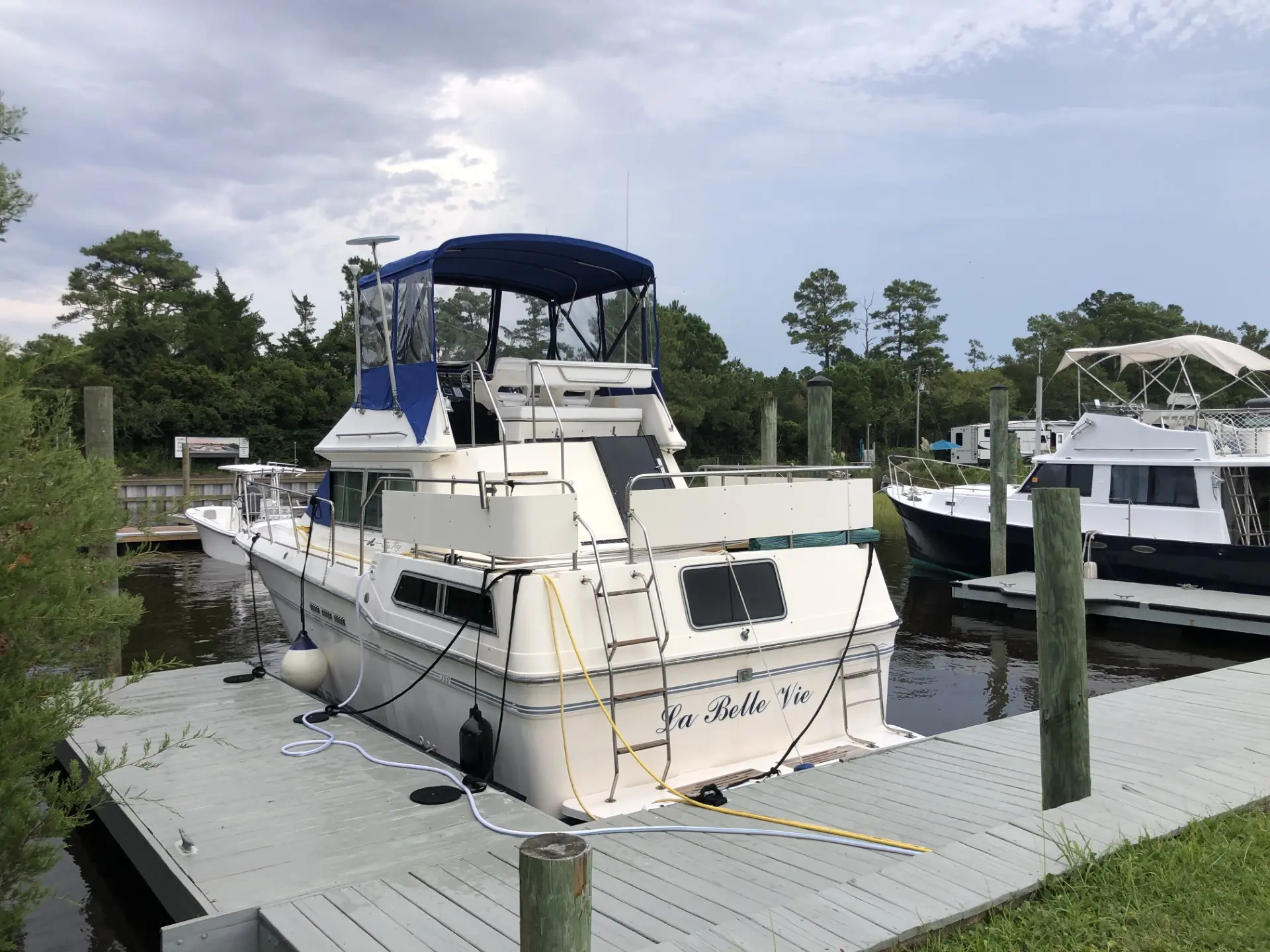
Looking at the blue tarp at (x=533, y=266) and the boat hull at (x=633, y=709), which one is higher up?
the blue tarp at (x=533, y=266)

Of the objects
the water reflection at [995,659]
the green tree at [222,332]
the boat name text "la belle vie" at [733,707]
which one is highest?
the green tree at [222,332]

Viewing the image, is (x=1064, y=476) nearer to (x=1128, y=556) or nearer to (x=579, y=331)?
(x=1128, y=556)

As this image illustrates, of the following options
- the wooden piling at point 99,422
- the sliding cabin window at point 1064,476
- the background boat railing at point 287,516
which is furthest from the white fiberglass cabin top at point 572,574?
the sliding cabin window at point 1064,476

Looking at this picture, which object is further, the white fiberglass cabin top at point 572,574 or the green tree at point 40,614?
the white fiberglass cabin top at point 572,574

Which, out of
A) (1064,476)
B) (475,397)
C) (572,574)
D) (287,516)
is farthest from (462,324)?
(1064,476)

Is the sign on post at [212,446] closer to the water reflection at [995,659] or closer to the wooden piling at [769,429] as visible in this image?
the wooden piling at [769,429]

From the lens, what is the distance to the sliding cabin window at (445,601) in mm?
5867

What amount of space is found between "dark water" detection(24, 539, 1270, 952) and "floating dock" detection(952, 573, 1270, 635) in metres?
0.33

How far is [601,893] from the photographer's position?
164 inches

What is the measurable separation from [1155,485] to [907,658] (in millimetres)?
5841

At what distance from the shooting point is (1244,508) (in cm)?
1470

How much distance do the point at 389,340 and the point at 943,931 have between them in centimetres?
644

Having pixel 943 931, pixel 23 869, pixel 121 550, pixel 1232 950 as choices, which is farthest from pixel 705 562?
pixel 121 550

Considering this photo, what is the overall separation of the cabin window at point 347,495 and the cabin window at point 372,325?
1.09m
